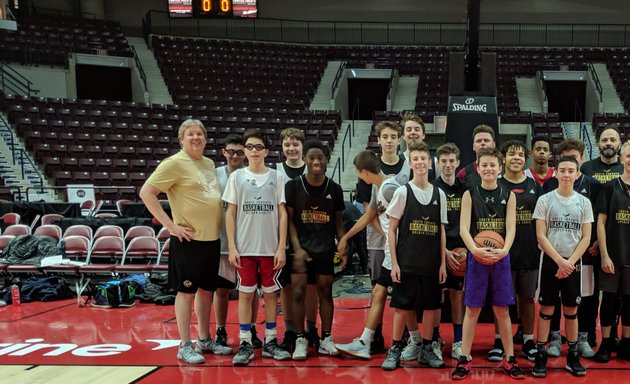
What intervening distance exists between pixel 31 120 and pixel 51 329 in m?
10.9

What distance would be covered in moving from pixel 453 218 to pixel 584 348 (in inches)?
55.6

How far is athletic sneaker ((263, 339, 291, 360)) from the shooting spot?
13.3ft

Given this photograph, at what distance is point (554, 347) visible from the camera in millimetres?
4148

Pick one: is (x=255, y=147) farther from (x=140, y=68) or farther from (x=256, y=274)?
(x=140, y=68)

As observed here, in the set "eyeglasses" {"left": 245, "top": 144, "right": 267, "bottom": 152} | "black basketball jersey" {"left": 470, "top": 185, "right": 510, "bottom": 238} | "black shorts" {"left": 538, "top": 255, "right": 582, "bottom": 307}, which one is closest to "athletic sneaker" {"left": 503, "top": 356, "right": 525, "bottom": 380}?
"black shorts" {"left": 538, "top": 255, "right": 582, "bottom": 307}

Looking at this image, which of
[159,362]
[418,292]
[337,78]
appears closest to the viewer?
[418,292]

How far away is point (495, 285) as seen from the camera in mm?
3652

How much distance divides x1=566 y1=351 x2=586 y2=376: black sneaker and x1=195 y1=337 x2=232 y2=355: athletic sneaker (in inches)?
98.7

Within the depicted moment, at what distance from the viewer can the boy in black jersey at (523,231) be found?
3846 millimetres

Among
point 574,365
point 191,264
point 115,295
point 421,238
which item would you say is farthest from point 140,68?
point 574,365

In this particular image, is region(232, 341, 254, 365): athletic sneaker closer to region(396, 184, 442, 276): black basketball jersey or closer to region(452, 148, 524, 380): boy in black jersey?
region(396, 184, 442, 276): black basketball jersey

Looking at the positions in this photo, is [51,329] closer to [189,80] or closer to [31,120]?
[31,120]

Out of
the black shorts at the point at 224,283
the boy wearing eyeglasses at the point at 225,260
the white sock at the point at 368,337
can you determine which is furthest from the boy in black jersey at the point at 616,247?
the black shorts at the point at 224,283

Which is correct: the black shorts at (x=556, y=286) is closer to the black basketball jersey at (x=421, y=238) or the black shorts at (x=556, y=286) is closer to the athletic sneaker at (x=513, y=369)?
the athletic sneaker at (x=513, y=369)
